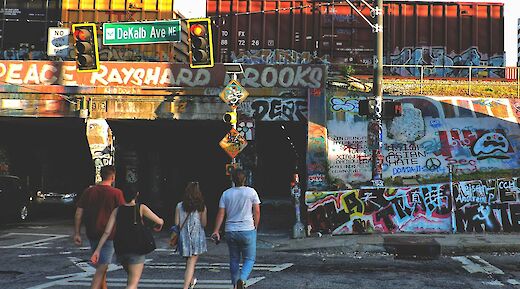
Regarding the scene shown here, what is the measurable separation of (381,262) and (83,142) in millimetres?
21622

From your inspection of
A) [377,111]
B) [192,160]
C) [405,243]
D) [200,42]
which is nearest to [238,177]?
[200,42]

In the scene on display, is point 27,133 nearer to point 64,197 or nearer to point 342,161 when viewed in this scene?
point 64,197

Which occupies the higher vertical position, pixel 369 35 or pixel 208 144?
pixel 369 35

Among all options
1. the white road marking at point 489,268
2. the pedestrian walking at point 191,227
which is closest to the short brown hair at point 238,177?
the pedestrian walking at point 191,227

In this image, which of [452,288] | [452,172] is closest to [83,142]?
[452,172]

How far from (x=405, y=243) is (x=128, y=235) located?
8.50m

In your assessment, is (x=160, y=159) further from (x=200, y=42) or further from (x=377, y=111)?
(x=377, y=111)

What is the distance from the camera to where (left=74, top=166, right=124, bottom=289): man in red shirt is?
21.0ft

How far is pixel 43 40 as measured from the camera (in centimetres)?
2353

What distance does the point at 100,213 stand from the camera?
6.46 metres

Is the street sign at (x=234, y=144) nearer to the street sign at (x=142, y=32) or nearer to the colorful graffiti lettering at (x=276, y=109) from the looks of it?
the street sign at (x=142, y=32)

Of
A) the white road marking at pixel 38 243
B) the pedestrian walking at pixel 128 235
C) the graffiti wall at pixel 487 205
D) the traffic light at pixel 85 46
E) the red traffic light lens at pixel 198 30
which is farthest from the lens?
the graffiti wall at pixel 487 205

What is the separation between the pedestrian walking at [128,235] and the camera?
19.6 feet

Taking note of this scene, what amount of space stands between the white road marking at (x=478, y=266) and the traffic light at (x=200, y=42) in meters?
7.43
